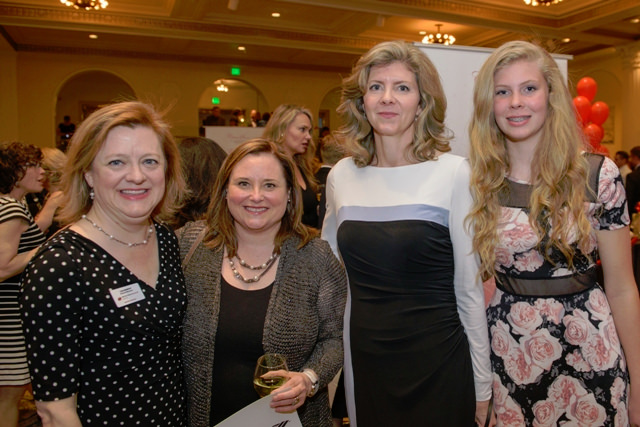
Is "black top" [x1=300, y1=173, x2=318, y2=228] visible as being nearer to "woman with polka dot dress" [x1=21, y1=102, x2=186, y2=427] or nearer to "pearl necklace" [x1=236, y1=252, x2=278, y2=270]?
"pearl necklace" [x1=236, y1=252, x2=278, y2=270]

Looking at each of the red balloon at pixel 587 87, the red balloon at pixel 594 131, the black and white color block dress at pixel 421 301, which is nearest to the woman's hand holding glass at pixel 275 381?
the black and white color block dress at pixel 421 301

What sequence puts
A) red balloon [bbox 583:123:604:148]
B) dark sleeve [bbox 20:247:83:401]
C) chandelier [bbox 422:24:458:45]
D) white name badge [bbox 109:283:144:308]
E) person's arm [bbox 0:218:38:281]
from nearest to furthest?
dark sleeve [bbox 20:247:83:401]
white name badge [bbox 109:283:144:308]
person's arm [bbox 0:218:38:281]
red balloon [bbox 583:123:604:148]
chandelier [bbox 422:24:458:45]

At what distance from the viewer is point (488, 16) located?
8500mm

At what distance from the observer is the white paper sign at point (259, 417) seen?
51.7 inches

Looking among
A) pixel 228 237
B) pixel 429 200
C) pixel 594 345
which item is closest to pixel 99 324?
pixel 228 237

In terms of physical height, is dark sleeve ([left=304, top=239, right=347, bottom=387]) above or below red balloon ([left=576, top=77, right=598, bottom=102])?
below

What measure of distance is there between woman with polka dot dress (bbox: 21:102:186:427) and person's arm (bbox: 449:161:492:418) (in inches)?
35.2

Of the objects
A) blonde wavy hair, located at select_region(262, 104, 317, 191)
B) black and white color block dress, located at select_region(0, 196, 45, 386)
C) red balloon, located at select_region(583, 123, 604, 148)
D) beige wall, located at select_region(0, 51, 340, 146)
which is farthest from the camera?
beige wall, located at select_region(0, 51, 340, 146)

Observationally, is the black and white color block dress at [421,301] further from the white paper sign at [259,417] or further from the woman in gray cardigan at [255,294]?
the white paper sign at [259,417]

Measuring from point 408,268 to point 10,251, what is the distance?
199 cm

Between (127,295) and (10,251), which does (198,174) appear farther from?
(127,295)

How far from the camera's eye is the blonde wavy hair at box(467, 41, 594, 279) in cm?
159

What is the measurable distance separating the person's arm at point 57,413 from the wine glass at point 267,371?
46 centimetres

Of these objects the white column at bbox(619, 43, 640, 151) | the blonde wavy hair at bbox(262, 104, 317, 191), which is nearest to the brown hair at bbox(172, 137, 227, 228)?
the blonde wavy hair at bbox(262, 104, 317, 191)
